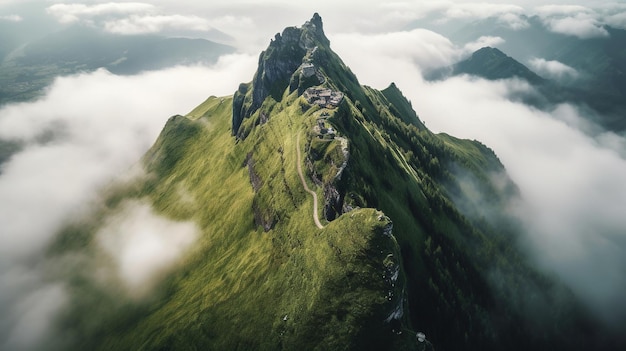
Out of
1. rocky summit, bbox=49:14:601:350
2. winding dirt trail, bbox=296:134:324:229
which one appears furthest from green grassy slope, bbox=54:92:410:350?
winding dirt trail, bbox=296:134:324:229

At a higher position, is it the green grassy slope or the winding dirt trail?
the winding dirt trail

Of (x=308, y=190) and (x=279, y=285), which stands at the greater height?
(x=308, y=190)

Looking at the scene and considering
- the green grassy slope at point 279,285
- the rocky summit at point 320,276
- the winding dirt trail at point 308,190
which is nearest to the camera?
the green grassy slope at point 279,285

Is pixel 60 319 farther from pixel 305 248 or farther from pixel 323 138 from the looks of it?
pixel 323 138

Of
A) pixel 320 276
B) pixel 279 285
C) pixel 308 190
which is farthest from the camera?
pixel 308 190

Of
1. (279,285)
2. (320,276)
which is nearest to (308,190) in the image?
(279,285)

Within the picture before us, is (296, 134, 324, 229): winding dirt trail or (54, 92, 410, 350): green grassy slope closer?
(54, 92, 410, 350): green grassy slope

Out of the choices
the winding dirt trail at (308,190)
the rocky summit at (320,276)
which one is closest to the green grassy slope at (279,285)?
the rocky summit at (320,276)

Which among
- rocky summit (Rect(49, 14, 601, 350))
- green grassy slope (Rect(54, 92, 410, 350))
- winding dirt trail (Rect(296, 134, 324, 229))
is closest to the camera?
green grassy slope (Rect(54, 92, 410, 350))

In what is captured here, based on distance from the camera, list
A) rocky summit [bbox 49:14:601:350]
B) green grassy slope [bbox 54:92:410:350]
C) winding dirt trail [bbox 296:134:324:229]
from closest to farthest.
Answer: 1. green grassy slope [bbox 54:92:410:350]
2. rocky summit [bbox 49:14:601:350]
3. winding dirt trail [bbox 296:134:324:229]

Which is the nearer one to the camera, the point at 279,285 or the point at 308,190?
the point at 279,285

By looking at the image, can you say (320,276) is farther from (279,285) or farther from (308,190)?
(308,190)

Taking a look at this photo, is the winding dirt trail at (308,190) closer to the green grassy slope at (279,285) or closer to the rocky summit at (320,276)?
the rocky summit at (320,276)

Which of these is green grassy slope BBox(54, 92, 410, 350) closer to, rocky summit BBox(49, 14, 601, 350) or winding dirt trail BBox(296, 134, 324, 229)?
rocky summit BBox(49, 14, 601, 350)
